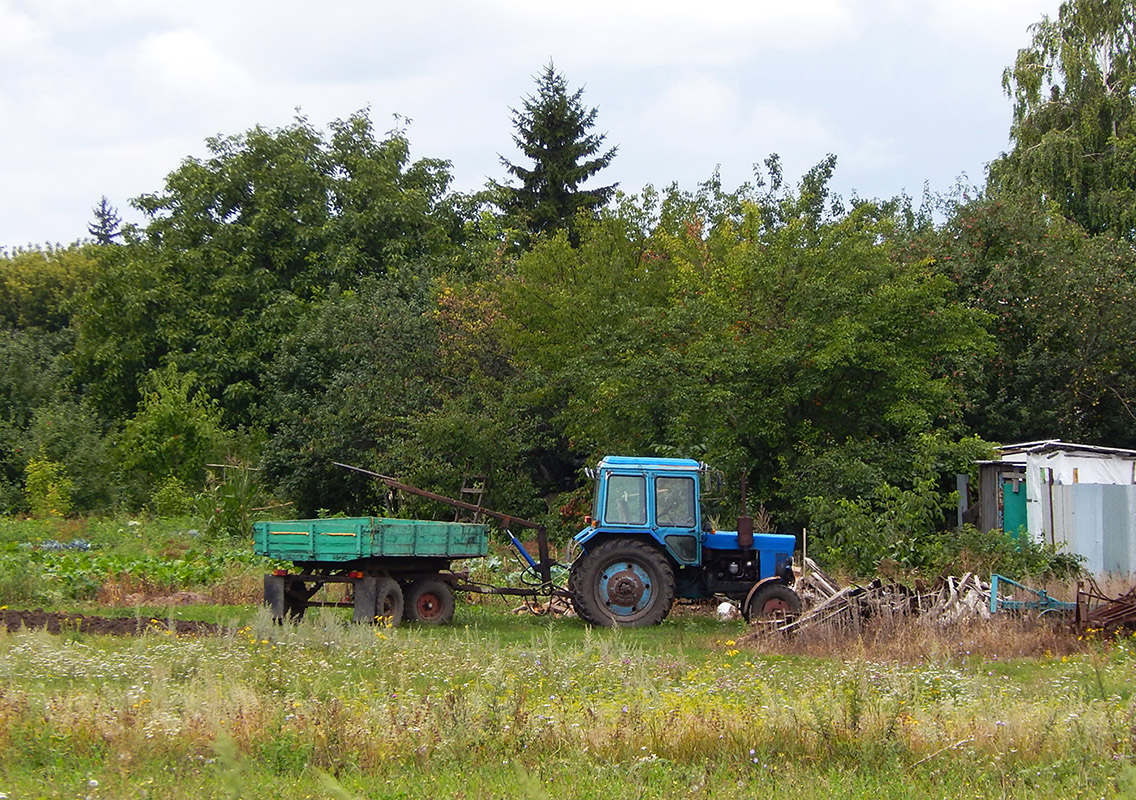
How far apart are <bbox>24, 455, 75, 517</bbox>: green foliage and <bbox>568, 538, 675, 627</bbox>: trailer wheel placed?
21.0 meters

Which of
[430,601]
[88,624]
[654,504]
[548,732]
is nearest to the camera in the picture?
[548,732]

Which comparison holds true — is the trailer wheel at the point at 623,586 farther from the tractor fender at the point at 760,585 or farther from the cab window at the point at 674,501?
the tractor fender at the point at 760,585

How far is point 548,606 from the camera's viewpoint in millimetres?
16531

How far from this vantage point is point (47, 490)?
31.5 m

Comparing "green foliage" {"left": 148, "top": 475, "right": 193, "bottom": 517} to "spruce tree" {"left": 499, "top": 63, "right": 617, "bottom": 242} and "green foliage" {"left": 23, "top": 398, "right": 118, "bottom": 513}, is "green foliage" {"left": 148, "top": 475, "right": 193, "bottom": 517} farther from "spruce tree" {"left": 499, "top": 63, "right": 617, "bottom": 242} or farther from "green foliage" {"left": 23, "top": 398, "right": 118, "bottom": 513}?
"spruce tree" {"left": 499, "top": 63, "right": 617, "bottom": 242}

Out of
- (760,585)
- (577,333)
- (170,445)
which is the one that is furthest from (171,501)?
(760,585)

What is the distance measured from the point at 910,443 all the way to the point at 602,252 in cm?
1097

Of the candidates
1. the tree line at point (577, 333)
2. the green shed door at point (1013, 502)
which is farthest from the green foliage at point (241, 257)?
the green shed door at point (1013, 502)

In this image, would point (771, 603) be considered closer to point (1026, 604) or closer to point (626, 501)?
point (626, 501)

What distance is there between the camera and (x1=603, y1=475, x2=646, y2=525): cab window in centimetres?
1543

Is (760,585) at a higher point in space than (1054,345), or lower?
lower

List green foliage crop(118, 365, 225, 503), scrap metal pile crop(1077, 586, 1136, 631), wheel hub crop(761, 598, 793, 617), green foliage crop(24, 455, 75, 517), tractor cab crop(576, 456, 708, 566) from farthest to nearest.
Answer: green foliage crop(118, 365, 225, 503)
green foliage crop(24, 455, 75, 517)
tractor cab crop(576, 456, 708, 566)
wheel hub crop(761, 598, 793, 617)
scrap metal pile crop(1077, 586, 1136, 631)

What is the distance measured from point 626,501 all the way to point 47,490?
2210 centimetres

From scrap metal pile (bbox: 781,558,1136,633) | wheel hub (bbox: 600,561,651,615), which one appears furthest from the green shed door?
wheel hub (bbox: 600,561,651,615)
